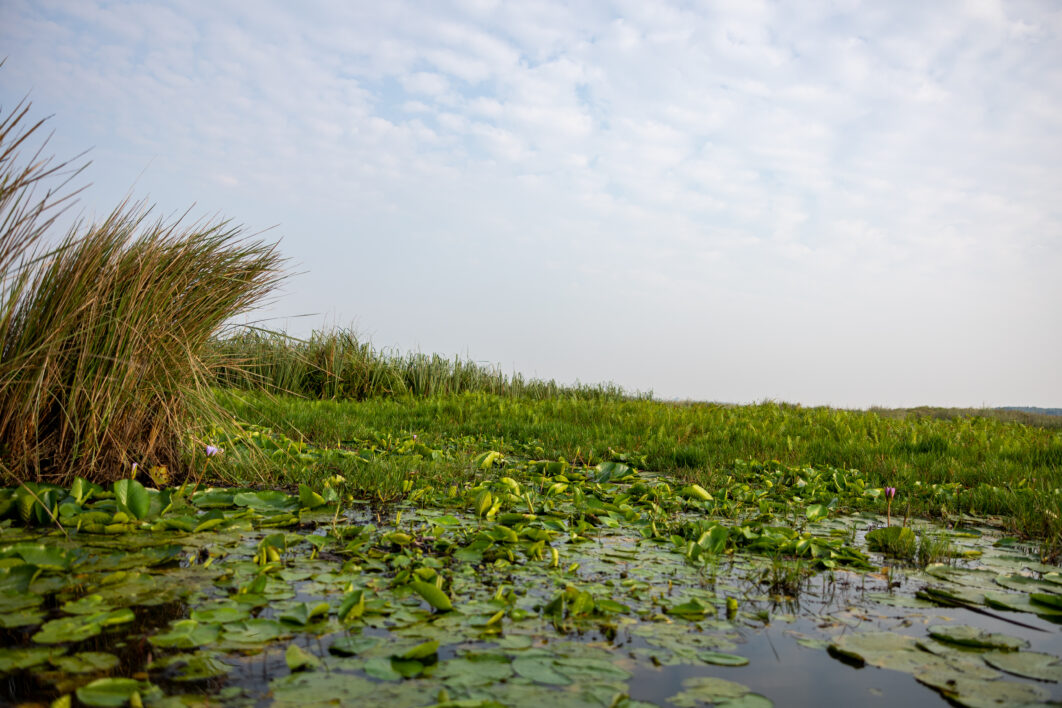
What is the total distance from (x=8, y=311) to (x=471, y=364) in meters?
10.3

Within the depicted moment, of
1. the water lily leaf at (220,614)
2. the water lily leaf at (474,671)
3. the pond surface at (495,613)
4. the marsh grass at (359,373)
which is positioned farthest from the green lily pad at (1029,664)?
the marsh grass at (359,373)

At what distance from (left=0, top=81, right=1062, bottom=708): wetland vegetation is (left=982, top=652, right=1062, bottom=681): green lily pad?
0.01m

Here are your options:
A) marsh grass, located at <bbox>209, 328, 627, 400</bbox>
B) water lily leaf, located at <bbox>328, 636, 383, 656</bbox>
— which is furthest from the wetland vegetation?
marsh grass, located at <bbox>209, 328, 627, 400</bbox>

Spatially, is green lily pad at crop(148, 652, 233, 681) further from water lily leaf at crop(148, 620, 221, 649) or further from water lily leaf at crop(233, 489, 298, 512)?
water lily leaf at crop(233, 489, 298, 512)

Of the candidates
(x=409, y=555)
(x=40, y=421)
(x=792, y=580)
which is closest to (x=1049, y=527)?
(x=792, y=580)

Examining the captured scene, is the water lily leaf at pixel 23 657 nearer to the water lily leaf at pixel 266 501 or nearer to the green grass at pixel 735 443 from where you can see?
the water lily leaf at pixel 266 501

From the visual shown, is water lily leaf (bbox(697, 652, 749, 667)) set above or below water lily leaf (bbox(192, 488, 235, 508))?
below

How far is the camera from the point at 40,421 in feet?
12.2

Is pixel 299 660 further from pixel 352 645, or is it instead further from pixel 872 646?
pixel 872 646

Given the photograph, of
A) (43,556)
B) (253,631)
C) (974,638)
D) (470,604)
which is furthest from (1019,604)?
(43,556)

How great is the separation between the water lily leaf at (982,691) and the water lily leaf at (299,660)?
184cm

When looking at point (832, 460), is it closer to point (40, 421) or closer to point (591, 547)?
point (591, 547)

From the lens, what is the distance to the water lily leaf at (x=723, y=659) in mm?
2000

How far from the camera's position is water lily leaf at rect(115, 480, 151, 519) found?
3209 mm
